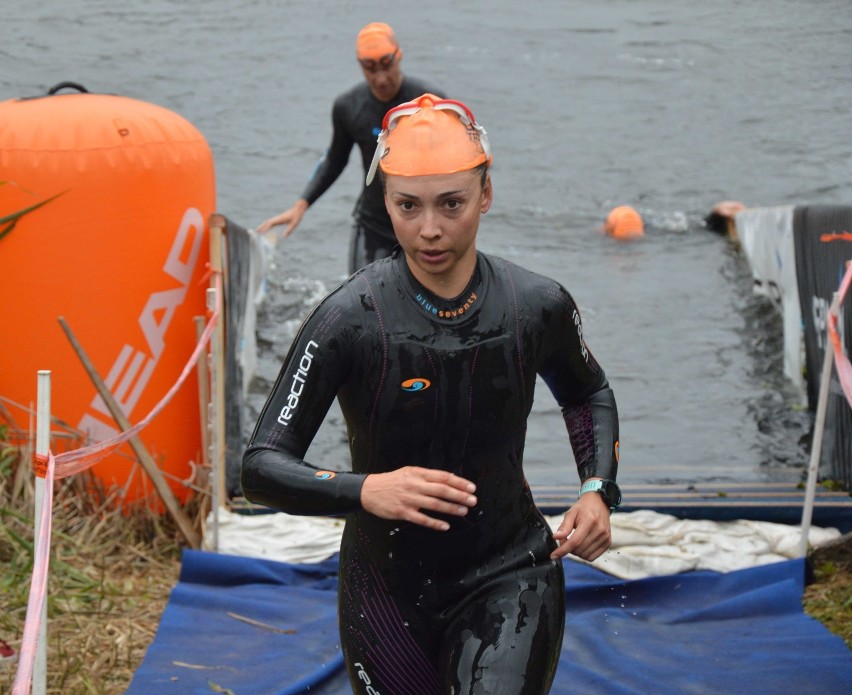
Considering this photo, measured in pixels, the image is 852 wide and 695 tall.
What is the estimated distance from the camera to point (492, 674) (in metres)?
2.67

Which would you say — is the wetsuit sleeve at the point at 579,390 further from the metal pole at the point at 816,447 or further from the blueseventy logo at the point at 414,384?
the metal pole at the point at 816,447

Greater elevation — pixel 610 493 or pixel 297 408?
pixel 297 408

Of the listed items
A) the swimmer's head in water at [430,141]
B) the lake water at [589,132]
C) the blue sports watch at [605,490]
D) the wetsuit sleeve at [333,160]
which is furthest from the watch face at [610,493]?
the lake water at [589,132]

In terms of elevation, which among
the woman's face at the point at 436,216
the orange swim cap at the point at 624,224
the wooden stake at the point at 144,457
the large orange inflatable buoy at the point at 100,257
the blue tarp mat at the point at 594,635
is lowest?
the orange swim cap at the point at 624,224

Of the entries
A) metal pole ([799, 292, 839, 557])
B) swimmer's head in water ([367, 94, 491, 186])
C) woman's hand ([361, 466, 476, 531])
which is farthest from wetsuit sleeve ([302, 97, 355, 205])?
woman's hand ([361, 466, 476, 531])

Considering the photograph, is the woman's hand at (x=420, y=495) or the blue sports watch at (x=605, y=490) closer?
the woman's hand at (x=420, y=495)

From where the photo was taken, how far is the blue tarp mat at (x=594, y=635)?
189 inches

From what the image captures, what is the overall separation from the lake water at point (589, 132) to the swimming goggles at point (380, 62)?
114 inches

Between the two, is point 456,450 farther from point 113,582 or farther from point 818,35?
point 818,35

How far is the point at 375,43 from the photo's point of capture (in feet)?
20.8

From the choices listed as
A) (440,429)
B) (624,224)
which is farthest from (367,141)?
(624,224)

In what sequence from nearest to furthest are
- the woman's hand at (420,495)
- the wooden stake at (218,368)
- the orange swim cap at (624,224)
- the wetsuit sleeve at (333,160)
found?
the woman's hand at (420,495), the wooden stake at (218,368), the wetsuit sleeve at (333,160), the orange swim cap at (624,224)

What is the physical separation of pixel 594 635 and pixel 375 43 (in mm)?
3171

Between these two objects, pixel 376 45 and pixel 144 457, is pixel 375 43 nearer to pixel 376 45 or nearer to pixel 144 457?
pixel 376 45
